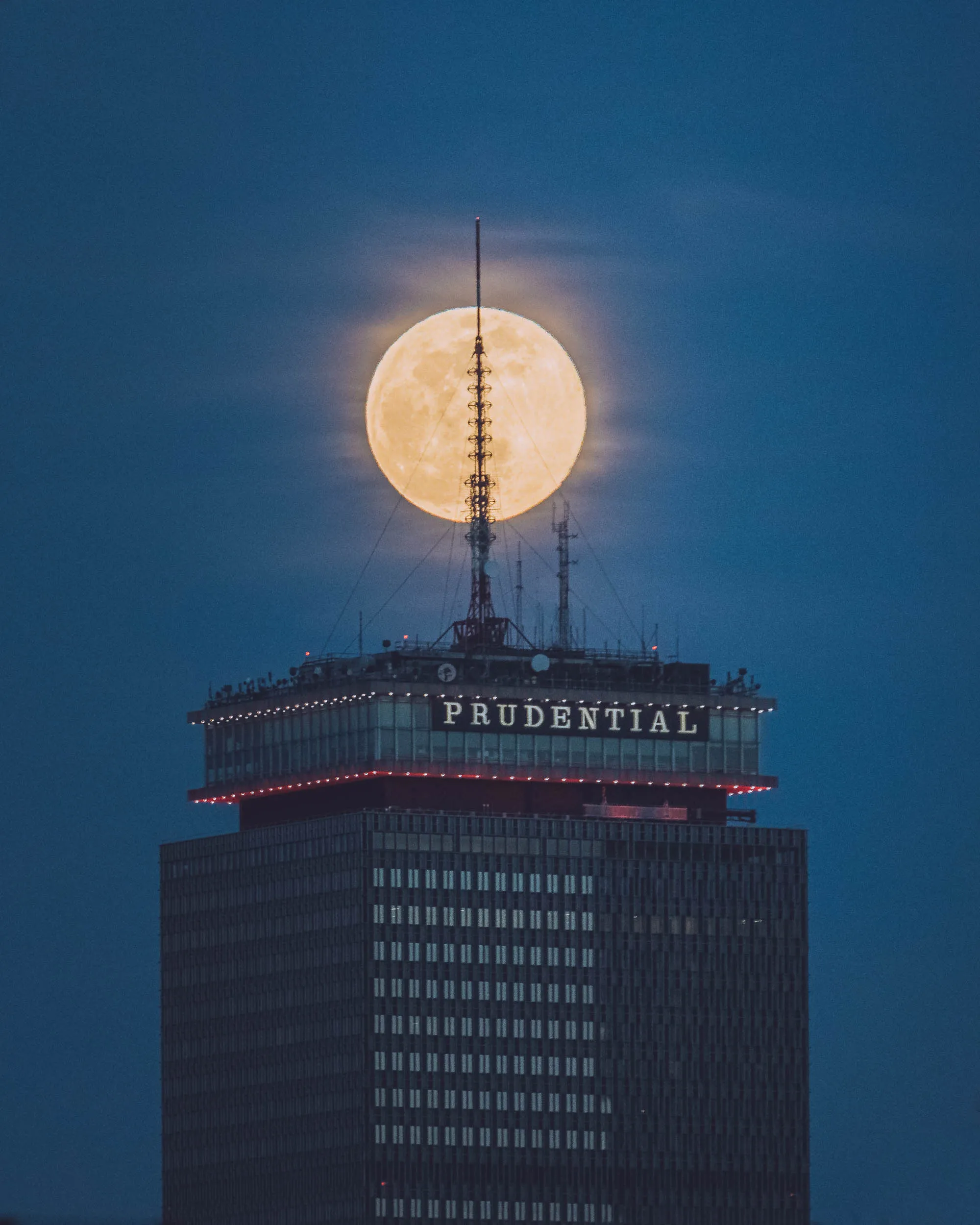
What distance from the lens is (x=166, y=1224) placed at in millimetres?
181875

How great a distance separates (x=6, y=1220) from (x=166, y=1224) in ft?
151

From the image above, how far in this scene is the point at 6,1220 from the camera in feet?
448

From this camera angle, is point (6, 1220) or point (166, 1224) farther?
point (166, 1224)
